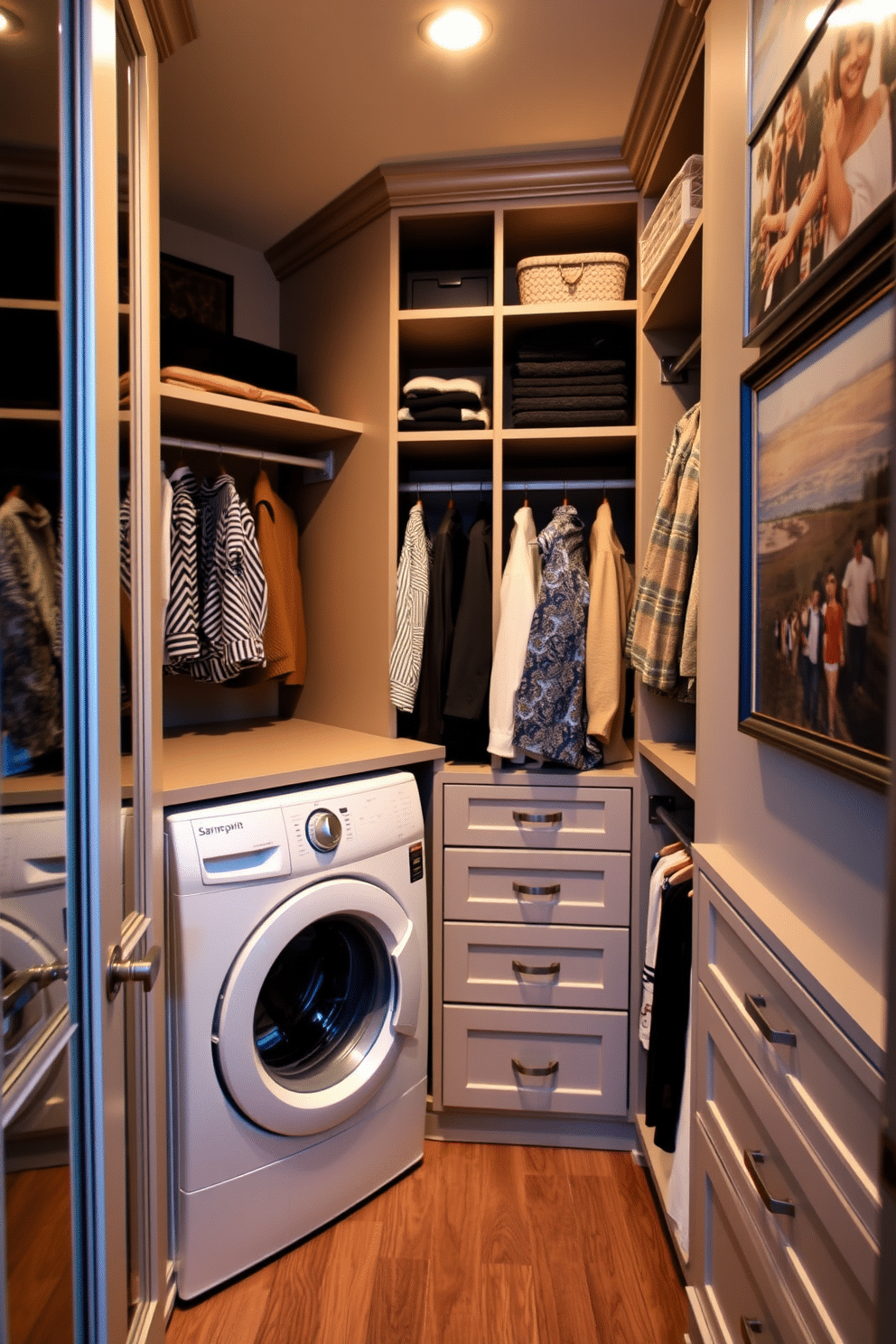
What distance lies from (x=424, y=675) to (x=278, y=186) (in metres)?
1.45

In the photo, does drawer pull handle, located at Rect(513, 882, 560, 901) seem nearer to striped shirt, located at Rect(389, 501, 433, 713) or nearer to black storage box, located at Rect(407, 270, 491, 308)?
striped shirt, located at Rect(389, 501, 433, 713)

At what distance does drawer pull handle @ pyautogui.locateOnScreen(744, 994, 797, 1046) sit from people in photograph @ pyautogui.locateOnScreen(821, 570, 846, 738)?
368mm

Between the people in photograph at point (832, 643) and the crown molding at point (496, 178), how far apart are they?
1678 millimetres

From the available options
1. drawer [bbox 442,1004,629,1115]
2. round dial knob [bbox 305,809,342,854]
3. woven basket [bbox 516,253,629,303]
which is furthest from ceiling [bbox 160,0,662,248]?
drawer [bbox 442,1004,629,1115]

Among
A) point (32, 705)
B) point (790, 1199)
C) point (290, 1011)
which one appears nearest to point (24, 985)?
point (32, 705)

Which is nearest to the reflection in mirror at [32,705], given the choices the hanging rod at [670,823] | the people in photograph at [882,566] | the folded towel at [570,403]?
the people in photograph at [882,566]

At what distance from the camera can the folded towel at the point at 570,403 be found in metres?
2.16

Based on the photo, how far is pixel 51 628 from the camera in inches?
32.7

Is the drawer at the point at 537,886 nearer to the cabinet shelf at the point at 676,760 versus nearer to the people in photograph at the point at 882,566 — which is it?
the cabinet shelf at the point at 676,760

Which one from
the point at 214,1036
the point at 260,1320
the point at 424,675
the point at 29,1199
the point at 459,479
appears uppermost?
the point at 459,479

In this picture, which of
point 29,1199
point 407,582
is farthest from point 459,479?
point 29,1199

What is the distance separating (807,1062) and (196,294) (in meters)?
2.60

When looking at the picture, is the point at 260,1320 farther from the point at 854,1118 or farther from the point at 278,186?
the point at 278,186

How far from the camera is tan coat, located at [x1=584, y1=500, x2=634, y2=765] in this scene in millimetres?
Answer: 2037
